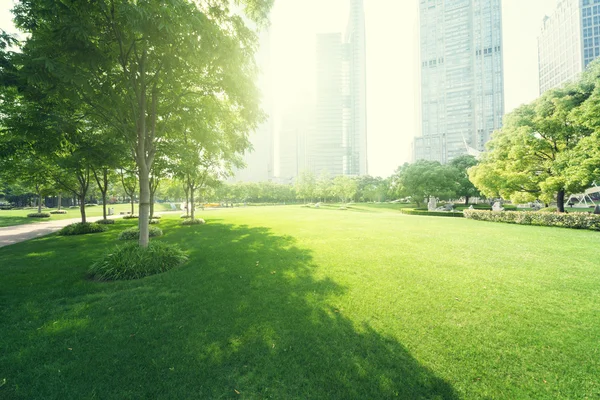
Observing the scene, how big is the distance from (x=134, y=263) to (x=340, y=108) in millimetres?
158980

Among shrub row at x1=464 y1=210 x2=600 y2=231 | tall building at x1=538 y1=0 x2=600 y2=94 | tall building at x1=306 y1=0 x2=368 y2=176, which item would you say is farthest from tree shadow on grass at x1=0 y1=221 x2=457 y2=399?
tall building at x1=306 y1=0 x2=368 y2=176

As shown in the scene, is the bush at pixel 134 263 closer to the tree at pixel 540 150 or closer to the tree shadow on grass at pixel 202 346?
the tree shadow on grass at pixel 202 346

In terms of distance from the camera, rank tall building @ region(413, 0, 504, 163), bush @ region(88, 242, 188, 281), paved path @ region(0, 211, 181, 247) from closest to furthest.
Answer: bush @ region(88, 242, 188, 281)
paved path @ region(0, 211, 181, 247)
tall building @ region(413, 0, 504, 163)

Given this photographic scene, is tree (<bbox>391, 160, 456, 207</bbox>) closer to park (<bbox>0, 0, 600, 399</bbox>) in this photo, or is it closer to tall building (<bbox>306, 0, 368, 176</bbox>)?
park (<bbox>0, 0, 600, 399</bbox>)

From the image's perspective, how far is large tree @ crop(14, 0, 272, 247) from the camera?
5133 millimetres

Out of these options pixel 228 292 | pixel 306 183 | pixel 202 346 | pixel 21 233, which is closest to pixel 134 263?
pixel 228 292

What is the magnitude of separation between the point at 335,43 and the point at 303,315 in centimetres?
19152

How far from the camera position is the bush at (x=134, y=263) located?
6.64m

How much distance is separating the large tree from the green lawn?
11.6 ft

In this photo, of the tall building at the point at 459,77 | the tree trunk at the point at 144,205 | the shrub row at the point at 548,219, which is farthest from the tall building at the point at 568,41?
the tree trunk at the point at 144,205

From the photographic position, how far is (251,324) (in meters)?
4.07

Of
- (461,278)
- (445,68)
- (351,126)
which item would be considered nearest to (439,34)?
(445,68)

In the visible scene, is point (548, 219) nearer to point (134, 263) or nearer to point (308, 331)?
point (308, 331)

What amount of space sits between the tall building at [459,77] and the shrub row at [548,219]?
388 ft
